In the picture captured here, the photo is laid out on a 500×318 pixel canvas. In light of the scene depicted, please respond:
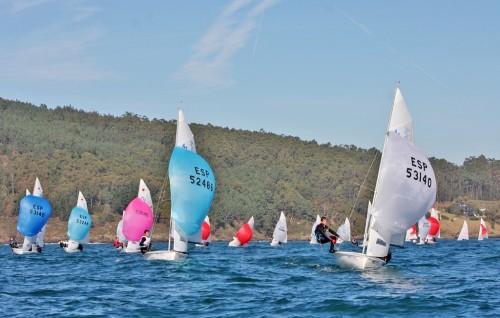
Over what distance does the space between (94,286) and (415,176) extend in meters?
14.1

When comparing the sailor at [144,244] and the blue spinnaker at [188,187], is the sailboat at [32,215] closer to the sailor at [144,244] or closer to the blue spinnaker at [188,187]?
the sailor at [144,244]

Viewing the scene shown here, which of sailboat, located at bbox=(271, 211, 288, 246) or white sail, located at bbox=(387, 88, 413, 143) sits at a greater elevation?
white sail, located at bbox=(387, 88, 413, 143)

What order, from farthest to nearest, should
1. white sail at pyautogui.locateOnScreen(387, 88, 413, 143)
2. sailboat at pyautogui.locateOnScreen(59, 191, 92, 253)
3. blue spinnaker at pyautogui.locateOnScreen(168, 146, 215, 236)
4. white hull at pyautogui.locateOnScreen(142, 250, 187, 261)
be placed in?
sailboat at pyautogui.locateOnScreen(59, 191, 92, 253), white hull at pyautogui.locateOnScreen(142, 250, 187, 261), blue spinnaker at pyautogui.locateOnScreen(168, 146, 215, 236), white sail at pyautogui.locateOnScreen(387, 88, 413, 143)

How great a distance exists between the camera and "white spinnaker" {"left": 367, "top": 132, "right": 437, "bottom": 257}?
1419 inches

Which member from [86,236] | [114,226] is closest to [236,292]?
[86,236]

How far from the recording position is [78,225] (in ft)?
250

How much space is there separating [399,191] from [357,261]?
11.5ft

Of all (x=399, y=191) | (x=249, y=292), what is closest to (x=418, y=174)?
(x=399, y=191)

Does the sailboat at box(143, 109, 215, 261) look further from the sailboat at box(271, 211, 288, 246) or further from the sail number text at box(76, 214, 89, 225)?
the sailboat at box(271, 211, 288, 246)

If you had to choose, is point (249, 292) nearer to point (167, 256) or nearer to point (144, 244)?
point (167, 256)

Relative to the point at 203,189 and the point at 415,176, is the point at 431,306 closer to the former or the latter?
the point at 415,176

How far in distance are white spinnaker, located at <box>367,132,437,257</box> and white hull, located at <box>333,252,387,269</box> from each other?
411 mm

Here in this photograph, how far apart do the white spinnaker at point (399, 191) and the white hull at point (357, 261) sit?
411mm

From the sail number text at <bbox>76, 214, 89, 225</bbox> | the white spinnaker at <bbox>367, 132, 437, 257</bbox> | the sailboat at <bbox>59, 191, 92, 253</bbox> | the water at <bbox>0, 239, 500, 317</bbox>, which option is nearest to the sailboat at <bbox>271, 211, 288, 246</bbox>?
the sail number text at <bbox>76, 214, 89, 225</bbox>
